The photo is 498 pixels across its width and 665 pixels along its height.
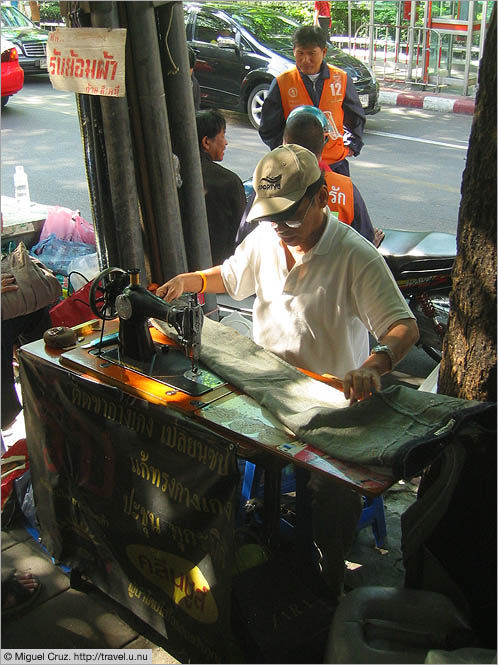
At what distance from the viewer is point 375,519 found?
11.8 ft

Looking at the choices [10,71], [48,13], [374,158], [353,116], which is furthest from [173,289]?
[48,13]

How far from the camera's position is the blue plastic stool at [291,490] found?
132 inches

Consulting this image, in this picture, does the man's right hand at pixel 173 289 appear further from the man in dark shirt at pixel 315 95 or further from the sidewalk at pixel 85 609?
the man in dark shirt at pixel 315 95

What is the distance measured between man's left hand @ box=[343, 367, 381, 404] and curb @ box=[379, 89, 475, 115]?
1076cm

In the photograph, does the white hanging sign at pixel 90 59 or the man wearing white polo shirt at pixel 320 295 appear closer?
the man wearing white polo shirt at pixel 320 295

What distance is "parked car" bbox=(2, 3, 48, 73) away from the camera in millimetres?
14250

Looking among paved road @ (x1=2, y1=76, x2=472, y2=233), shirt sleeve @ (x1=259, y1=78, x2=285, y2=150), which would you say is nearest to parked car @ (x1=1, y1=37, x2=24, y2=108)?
paved road @ (x1=2, y1=76, x2=472, y2=233)

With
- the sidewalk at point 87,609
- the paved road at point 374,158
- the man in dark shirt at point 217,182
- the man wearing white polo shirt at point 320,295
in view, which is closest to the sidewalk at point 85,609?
the sidewalk at point 87,609

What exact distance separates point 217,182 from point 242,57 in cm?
728

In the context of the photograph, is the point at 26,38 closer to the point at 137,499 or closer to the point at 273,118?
the point at 273,118

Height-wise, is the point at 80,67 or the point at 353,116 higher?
the point at 80,67

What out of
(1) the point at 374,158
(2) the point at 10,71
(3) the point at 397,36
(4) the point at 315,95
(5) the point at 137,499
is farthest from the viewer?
(3) the point at 397,36

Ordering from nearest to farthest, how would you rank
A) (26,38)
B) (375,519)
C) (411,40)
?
(375,519) < (411,40) < (26,38)

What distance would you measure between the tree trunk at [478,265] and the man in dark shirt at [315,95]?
2.86 metres
